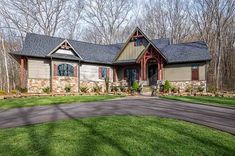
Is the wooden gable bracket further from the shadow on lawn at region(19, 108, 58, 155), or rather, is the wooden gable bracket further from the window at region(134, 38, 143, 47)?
the shadow on lawn at region(19, 108, 58, 155)

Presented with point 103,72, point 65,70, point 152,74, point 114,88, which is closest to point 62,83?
point 65,70

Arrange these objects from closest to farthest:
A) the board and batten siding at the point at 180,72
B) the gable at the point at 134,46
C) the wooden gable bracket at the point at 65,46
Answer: the wooden gable bracket at the point at 65,46
the board and batten siding at the point at 180,72
the gable at the point at 134,46

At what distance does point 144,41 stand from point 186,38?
1776cm

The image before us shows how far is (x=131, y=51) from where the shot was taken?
25953mm

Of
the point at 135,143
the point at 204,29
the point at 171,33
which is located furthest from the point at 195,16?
the point at 135,143

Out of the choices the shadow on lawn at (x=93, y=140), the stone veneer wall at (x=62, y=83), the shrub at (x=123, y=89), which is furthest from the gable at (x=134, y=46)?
the shadow on lawn at (x=93, y=140)

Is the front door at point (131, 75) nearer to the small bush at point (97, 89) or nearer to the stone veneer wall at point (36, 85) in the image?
the small bush at point (97, 89)

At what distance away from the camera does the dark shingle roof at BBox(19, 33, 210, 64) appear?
22.8 metres

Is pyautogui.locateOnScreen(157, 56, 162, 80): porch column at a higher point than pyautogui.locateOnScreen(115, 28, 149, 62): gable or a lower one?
lower

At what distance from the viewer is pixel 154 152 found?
513cm

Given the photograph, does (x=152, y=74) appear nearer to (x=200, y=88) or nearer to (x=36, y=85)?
(x=200, y=88)

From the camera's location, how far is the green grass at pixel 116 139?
5234 millimetres

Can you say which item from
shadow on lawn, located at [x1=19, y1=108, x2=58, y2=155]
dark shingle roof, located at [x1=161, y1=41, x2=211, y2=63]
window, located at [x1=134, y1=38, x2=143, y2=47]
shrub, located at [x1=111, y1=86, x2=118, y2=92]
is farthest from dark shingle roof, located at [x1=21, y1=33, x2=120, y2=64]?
shadow on lawn, located at [x1=19, y1=108, x2=58, y2=155]

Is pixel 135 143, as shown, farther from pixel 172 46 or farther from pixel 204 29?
pixel 204 29
